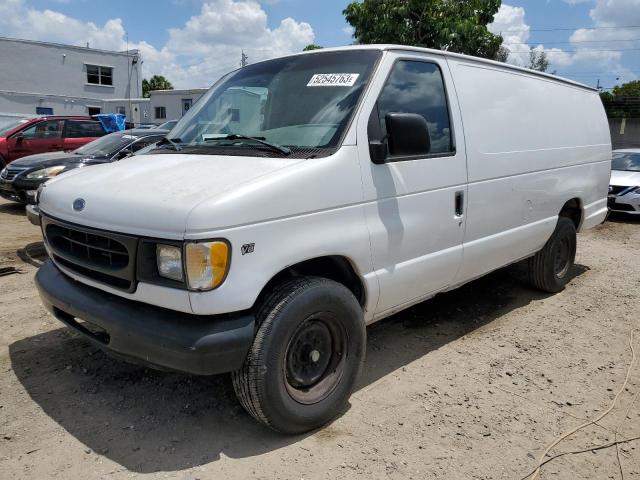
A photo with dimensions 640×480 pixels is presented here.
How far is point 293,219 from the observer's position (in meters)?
2.76

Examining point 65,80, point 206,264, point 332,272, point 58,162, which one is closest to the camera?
point 206,264

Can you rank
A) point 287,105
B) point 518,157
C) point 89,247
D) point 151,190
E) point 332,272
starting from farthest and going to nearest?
point 518,157 → point 287,105 → point 332,272 → point 89,247 → point 151,190

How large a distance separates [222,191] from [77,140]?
40.8 ft

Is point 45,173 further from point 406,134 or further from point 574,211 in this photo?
point 574,211

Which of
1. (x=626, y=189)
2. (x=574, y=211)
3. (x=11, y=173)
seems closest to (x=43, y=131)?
(x=11, y=173)

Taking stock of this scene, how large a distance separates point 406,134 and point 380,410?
1.71 m

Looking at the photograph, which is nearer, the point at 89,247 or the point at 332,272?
the point at 89,247

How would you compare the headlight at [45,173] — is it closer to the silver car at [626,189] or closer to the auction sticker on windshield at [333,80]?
the auction sticker on windshield at [333,80]

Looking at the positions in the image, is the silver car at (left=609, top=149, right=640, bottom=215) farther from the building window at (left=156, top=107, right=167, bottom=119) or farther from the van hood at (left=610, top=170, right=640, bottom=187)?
the building window at (left=156, top=107, right=167, bottom=119)

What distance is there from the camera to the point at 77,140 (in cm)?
1338

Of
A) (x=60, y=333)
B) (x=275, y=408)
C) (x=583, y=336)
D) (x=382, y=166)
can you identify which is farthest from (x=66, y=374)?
(x=583, y=336)

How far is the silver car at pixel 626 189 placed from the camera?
417 inches

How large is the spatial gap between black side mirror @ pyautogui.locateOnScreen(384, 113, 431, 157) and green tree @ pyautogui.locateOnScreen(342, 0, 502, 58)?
1125 centimetres

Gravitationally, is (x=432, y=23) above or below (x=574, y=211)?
above
